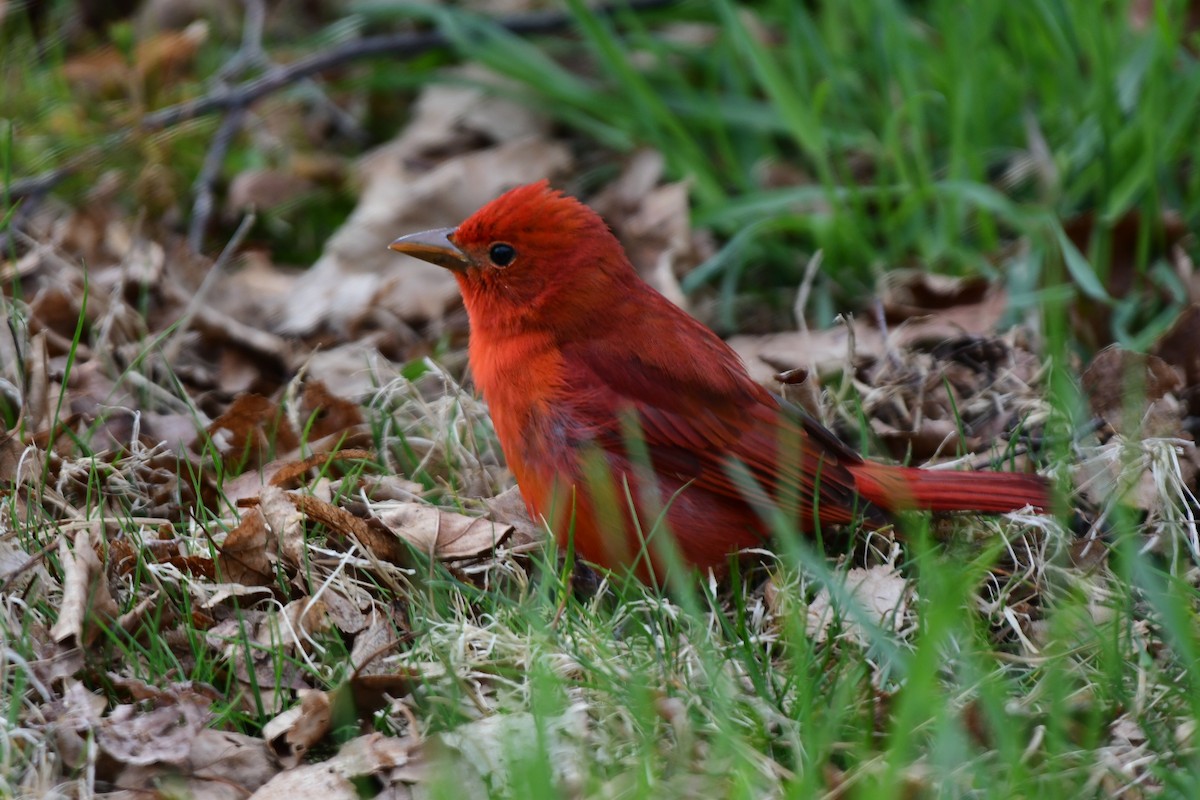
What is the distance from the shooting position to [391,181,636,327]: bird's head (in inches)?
149

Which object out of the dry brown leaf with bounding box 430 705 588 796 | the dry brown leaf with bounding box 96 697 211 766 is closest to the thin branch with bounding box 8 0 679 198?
the dry brown leaf with bounding box 96 697 211 766

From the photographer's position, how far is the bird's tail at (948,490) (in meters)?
3.43

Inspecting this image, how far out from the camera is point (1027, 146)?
5.30m

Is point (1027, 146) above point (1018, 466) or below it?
above

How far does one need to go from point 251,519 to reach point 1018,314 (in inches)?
102

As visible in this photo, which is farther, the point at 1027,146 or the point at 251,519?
the point at 1027,146

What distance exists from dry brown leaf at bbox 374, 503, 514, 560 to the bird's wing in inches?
13.9

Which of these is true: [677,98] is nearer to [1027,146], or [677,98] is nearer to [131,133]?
[1027,146]

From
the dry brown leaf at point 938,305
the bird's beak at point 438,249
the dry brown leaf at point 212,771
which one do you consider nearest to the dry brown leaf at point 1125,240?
the dry brown leaf at point 938,305

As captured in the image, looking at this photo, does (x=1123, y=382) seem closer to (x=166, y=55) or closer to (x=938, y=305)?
(x=938, y=305)

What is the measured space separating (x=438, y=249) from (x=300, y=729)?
150 cm

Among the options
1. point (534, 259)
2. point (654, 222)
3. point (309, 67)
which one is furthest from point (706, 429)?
point (309, 67)

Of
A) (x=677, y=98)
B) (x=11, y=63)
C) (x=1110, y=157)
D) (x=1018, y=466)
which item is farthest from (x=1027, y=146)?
(x=11, y=63)

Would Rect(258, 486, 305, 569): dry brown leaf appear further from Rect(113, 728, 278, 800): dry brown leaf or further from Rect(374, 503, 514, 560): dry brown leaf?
Rect(113, 728, 278, 800): dry brown leaf
